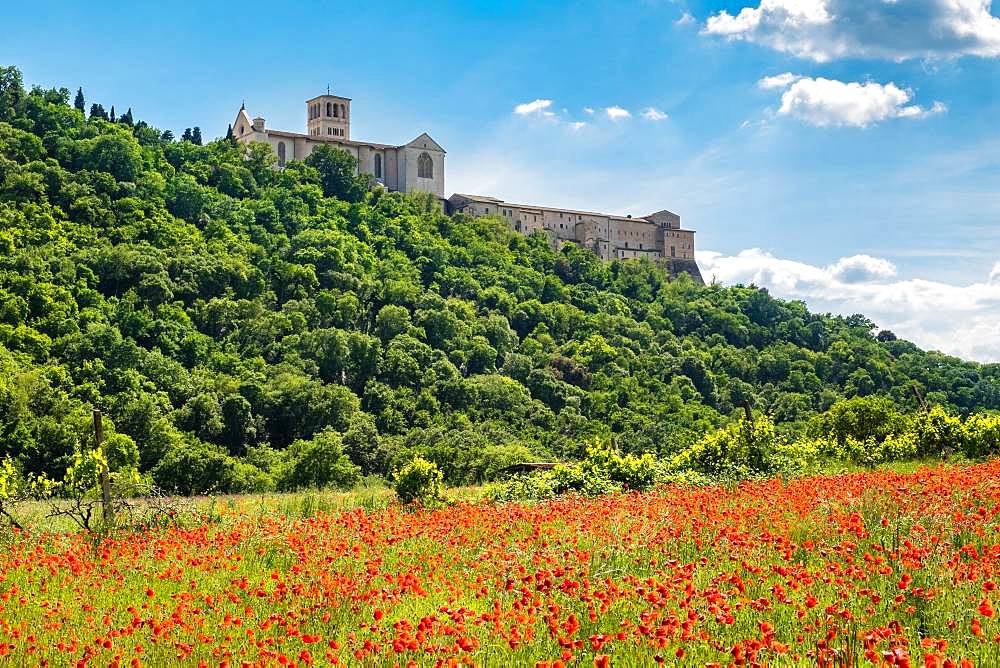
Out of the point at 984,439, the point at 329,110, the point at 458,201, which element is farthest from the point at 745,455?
the point at 329,110

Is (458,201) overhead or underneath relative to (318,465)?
overhead

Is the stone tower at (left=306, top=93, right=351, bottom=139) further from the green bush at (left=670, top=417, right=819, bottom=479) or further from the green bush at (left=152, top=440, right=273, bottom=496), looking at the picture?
the green bush at (left=670, top=417, right=819, bottom=479)

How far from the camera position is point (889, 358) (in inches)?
2963

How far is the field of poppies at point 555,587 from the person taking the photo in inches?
235

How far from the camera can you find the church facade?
100438 millimetres

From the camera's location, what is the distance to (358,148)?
347 feet

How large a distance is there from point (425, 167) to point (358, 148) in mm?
8149

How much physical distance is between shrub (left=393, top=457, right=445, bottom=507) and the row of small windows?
10220cm

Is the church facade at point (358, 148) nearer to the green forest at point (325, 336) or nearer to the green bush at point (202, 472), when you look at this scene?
the green forest at point (325, 336)

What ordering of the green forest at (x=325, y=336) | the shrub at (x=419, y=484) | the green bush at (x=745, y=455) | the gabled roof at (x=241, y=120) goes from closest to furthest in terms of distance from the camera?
the shrub at (x=419, y=484) → the green bush at (x=745, y=455) → the green forest at (x=325, y=336) → the gabled roof at (x=241, y=120)

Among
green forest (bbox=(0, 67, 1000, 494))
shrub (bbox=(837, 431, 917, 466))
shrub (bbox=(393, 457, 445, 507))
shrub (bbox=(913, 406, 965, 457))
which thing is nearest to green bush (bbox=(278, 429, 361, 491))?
green forest (bbox=(0, 67, 1000, 494))

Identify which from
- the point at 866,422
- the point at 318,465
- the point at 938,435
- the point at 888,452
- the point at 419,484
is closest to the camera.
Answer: the point at 419,484

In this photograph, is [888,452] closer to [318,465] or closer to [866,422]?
[866,422]

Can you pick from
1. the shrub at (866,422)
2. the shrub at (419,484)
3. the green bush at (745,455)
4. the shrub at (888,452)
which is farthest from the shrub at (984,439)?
the shrub at (419,484)
